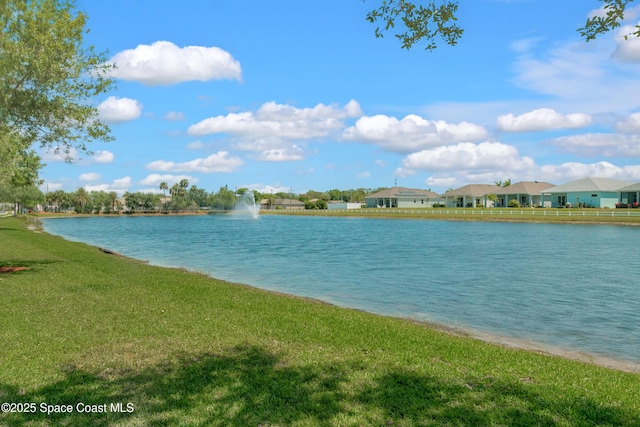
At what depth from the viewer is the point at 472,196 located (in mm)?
112375

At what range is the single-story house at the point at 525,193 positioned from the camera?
104 m

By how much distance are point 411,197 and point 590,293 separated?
362 feet

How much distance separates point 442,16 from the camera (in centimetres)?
685

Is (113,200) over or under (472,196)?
over

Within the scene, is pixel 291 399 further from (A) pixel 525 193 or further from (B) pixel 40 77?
(A) pixel 525 193

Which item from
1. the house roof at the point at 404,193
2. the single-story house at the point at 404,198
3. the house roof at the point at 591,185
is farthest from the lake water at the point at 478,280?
the house roof at the point at 404,193

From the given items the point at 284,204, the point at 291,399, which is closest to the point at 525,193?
the point at 284,204

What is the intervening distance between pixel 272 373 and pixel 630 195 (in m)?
95.2

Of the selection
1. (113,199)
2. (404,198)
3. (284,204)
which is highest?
(113,199)

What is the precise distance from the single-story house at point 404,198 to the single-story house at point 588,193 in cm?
3416

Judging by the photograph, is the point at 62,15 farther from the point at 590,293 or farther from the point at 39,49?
the point at 590,293

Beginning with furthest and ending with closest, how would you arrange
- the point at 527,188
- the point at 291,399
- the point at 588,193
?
the point at 527,188
the point at 588,193
the point at 291,399

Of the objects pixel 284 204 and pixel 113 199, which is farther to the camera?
pixel 284 204

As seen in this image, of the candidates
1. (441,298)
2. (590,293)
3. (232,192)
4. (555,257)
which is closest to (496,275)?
(590,293)
